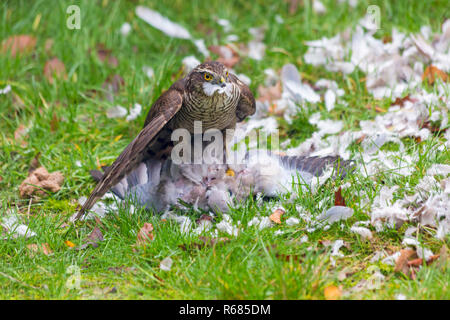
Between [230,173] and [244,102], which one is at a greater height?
[244,102]

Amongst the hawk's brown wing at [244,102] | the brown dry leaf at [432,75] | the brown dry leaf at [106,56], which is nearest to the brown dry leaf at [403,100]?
the brown dry leaf at [432,75]

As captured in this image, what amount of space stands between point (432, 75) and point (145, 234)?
2.99 m

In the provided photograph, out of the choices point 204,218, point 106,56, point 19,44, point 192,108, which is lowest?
point 204,218

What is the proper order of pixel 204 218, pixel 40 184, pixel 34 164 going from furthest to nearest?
pixel 34 164
pixel 40 184
pixel 204 218

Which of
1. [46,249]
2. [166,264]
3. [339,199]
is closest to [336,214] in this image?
[339,199]

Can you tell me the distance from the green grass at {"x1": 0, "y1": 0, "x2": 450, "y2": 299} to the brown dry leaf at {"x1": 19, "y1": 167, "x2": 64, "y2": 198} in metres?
0.06

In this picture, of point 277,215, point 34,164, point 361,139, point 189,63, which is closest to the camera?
point 277,215

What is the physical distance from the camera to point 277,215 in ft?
11.8

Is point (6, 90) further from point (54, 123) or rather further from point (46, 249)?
point (46, 249)

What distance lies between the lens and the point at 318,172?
4027mm
